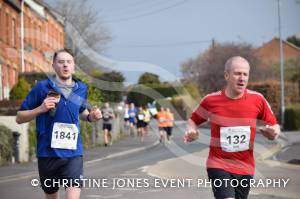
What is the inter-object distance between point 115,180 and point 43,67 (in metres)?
27.9

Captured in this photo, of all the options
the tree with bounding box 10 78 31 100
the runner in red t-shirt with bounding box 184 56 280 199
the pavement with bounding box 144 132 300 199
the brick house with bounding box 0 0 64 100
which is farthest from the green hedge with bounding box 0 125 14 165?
the brick house with bounding box 0 0 64 100

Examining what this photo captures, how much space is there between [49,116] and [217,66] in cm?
5426

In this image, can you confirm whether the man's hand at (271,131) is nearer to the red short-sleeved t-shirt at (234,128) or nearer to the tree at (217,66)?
the red short-sleeved t-shirt at (234,128)

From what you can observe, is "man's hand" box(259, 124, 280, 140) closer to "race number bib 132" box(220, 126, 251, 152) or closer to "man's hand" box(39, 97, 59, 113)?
"race number bib 132" box(220, 126, 251, 152)

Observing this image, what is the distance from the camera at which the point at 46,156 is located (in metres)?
6.38

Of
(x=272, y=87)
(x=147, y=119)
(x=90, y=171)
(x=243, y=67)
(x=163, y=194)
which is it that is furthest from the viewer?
(x=272, y=87)

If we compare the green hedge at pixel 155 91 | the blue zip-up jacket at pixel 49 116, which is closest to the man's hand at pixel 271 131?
the blue zip-up jacket at pixel 49 116

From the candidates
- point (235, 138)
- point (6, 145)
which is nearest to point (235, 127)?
point (235, 138)

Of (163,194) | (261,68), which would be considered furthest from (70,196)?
(261,68)

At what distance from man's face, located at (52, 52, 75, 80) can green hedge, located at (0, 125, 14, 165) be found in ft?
32.3

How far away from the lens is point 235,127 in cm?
634

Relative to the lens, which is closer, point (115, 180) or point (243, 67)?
point (243, 67)

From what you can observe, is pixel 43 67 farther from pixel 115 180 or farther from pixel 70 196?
pixel 70 196

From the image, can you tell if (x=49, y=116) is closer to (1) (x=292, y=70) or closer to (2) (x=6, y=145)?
(2) (x=6, y=145)
